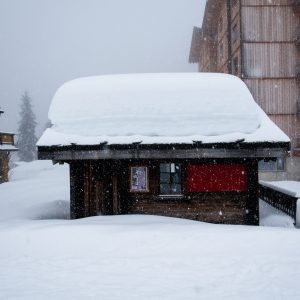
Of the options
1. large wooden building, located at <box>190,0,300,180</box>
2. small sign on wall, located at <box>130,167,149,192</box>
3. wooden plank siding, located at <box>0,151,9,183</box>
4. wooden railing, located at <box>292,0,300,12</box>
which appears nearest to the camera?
small sign on wall, located at <box>130,167,149,192</box>

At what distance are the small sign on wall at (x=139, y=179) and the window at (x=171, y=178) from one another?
55 cm

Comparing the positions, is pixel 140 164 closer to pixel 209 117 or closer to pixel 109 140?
pixel 109 140

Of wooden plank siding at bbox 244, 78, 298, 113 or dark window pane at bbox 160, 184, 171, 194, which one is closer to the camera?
dark window pane at bbox 160, 184, 171, 194

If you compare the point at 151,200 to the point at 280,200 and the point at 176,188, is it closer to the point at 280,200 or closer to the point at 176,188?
the point at 176,188

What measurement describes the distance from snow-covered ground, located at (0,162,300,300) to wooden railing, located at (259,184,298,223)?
10.1ft

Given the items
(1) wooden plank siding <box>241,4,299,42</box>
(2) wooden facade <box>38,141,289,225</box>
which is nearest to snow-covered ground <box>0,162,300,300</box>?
(2) wooden facade <box>38,141,289,225</box>

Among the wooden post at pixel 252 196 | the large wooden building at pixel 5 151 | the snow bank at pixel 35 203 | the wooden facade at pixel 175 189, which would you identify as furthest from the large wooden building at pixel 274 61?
the large wooden building at pixel 5 151

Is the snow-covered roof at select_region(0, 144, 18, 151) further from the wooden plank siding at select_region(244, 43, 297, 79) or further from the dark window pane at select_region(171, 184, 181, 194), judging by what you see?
the dark window pane at select_region(171, 184, 181, 194)

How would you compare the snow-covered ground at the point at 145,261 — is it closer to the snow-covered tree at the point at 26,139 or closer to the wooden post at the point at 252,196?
the wooden post at the point at 252,196

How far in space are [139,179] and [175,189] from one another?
1277 mm

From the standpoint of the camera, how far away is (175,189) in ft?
41.1

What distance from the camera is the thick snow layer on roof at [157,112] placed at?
11922 millimetres

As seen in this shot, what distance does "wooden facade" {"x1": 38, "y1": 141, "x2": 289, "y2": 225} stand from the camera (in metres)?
12.2

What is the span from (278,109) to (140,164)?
15.7m
